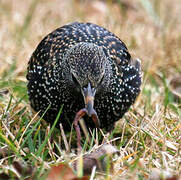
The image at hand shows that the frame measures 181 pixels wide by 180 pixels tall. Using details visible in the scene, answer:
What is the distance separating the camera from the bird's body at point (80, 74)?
12.6 ft

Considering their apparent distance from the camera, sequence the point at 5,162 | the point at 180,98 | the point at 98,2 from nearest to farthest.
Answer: the point at 5,162, the point at 180,98, the point at 98,2

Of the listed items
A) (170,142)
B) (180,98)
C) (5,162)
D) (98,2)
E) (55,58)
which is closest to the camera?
(5,162)

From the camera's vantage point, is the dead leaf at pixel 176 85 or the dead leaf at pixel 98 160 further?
the dead leaf at pixel 176 85

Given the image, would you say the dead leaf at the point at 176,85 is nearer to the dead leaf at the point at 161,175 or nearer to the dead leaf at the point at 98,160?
the dead leaf at the point at 98,160

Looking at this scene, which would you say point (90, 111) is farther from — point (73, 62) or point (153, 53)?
point (153, 53)

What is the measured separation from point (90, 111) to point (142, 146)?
2.10 feet

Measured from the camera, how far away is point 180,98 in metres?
5.54

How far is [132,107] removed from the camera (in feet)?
17.1

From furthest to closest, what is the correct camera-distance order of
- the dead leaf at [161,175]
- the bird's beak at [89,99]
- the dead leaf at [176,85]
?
the dead leaf at [176,85]
the bird's beak at [89,99]
the dead leaf at [161,175]

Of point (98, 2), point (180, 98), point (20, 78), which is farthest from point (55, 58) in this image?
point (98, 2)

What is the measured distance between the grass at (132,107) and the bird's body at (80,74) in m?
0.21

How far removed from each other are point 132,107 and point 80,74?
5.40 ft

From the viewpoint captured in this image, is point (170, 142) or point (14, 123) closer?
point (170, 142)

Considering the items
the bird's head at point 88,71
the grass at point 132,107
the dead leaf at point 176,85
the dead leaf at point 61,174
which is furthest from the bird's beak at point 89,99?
the dead leaf at point 176,85
